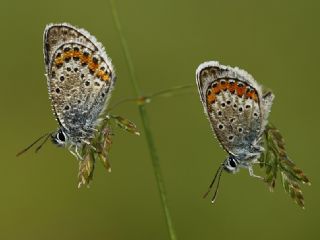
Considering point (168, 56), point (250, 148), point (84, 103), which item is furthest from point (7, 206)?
point (250, 148)

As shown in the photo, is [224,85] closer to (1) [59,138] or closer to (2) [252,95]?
(2) [252,95]

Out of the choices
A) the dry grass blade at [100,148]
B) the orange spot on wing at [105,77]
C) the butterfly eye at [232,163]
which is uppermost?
the orange spot on wing at [105,77]

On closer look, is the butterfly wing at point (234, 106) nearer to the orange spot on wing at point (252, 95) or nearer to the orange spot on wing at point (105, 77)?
the orange spot on wing at point (252, 95)

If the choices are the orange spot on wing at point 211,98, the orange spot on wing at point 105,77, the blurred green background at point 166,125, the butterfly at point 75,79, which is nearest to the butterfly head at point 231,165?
the orange spot on wing at point 211,98

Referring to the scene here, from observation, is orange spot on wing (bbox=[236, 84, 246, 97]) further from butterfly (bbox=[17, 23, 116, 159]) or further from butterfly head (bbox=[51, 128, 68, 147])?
butterfly head (bbox=[51, 128, 68, 147])

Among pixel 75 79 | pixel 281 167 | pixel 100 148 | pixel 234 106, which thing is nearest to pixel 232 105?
pixel 234 106

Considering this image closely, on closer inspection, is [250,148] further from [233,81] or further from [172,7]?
[172,7]

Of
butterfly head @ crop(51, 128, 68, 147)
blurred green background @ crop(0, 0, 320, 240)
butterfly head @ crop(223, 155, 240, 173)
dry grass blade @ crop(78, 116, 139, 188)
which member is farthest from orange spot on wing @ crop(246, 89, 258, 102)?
blurred green background @ crop(0, 0, 320, 240)
